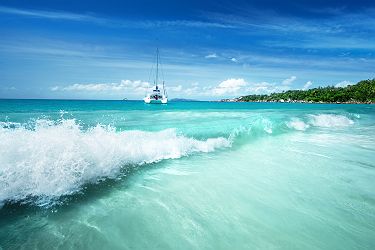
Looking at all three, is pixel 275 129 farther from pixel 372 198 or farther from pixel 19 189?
pixel 19 189

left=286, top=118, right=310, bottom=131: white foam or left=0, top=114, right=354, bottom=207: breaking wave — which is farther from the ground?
left=0, top=114, right=354, bottom=207: breaking wave

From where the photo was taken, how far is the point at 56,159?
305 inches

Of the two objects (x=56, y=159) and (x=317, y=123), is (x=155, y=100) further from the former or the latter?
(x=56, y=159)

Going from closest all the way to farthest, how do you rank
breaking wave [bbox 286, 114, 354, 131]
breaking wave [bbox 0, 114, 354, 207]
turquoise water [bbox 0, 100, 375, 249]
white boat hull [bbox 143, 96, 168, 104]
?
turquoise water [bbox 0, 100, 375, 249], breaking wave [bbox 0, 114, 354, 207], breaking wave [bbox 286, 114, 354, 131], white boat hull [bbox 143, 96, 168, 104]

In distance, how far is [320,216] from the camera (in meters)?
6.32

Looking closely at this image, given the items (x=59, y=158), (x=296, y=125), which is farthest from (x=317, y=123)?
(x=59, y=158)

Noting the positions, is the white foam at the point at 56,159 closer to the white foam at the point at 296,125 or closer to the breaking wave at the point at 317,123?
the white foam at the point at 296,125

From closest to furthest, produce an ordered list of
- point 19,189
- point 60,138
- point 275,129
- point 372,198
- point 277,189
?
1. point 19,189
2. point 372,198
3. point 277,189
4. point 60,138
5. point 275,129

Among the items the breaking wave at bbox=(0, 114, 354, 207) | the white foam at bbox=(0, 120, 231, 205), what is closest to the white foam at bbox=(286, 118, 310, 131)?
the breaking wave at bbox=(0, 114, 354, 207)

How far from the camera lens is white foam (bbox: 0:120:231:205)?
6.83 meters

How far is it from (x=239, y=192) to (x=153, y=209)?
253cm

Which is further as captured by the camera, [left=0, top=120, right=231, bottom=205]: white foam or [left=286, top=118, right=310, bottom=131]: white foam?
[left=286, top=118, right=310, bottom=131]: white foam

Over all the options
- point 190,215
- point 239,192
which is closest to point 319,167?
point 239,192

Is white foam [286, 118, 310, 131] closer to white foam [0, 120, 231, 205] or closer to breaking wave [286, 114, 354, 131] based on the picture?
breaking wave [286, 114, 354, 131]
